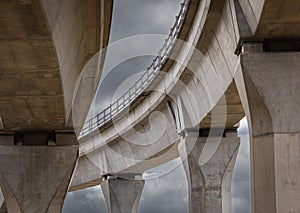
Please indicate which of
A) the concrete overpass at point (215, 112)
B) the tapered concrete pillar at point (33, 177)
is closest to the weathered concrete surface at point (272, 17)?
the concrete overpass at point (215, 112)

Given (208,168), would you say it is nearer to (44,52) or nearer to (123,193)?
(44,52)

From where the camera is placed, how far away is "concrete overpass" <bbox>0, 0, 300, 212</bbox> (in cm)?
1373

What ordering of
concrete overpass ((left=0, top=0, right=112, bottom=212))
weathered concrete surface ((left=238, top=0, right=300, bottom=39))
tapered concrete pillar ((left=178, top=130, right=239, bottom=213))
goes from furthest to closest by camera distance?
tapered concrete pillar ((left=178, top=130, right=239, bottom=213)), weathered concrete surface ((left=238, top=0, right=300, bottom=39)), concrete overpass ((left=0, top=0, right=112, bottom=212))

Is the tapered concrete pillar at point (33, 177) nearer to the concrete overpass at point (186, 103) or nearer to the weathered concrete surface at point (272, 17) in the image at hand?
the concrete overpass at point (186, 103)

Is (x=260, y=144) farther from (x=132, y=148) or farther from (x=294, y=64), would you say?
(x=132, y=148)

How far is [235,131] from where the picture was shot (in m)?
26.6

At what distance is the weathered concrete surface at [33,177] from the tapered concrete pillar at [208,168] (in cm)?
550

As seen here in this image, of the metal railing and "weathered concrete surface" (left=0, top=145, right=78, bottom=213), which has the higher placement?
the metal railing

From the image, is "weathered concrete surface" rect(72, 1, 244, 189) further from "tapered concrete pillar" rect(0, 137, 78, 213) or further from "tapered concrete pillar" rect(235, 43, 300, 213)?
"tapered concrete pillar" rect(0, 137, 78, 213)

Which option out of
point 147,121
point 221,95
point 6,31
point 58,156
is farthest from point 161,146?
point 6,31

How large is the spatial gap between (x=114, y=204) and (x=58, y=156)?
19.7 metres

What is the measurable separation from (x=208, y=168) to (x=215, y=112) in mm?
3505

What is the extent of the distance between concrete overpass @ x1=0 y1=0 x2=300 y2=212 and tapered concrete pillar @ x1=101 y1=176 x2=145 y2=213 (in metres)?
4.96

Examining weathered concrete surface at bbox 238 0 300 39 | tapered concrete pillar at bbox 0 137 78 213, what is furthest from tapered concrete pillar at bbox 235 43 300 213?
tapered concrete pillar at bbox 0 137 78 213
